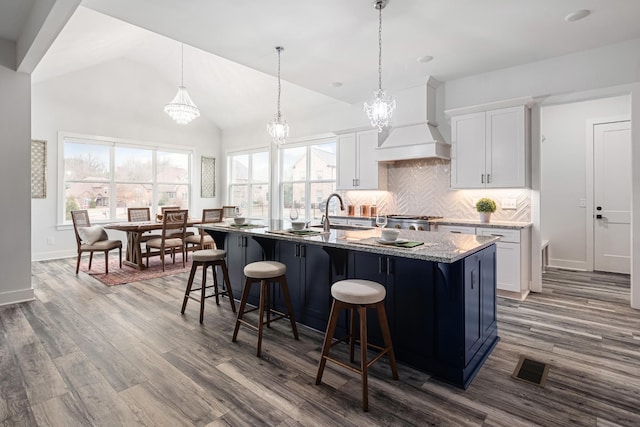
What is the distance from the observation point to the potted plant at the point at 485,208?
452 centimetres

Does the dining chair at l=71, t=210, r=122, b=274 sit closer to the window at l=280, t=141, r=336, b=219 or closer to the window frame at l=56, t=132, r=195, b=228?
A: the window frame at l=56, t=132, r=195, b=228

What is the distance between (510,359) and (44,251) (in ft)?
25.2

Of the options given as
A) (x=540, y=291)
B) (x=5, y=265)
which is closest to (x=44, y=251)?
(x=5, y=265)

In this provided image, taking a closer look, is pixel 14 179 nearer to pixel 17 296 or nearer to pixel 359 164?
pixel 17 296

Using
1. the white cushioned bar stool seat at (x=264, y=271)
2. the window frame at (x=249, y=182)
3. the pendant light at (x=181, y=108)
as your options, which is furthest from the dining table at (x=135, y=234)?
the white cushioned bar stool seat at (x=264, y=271)

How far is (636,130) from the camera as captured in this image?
375cm

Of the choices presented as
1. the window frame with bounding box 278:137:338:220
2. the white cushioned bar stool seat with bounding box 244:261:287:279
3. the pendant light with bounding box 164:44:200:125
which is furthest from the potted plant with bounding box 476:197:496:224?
the pendant light with bounding box 164:44:200:125

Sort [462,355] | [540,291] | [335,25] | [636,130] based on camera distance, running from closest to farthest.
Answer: [462,355] < [335,25] < [636,130] < [540,291]

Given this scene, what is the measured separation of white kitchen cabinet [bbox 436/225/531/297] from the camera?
4109 mm

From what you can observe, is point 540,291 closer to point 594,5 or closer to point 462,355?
point 462,355

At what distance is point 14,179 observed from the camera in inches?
154

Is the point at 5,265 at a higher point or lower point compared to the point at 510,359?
higher

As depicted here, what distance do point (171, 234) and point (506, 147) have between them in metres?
5.30

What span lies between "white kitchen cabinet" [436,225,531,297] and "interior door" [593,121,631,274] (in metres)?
2.26
